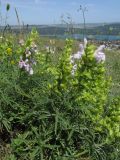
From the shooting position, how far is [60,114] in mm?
5012

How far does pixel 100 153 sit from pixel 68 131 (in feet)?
1.70

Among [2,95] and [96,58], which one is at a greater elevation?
[96,58]

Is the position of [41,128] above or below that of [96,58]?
below

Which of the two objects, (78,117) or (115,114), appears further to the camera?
(115,114)

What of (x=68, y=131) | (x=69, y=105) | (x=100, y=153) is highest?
(x=69, y=105)

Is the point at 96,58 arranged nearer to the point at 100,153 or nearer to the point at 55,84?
the point at 55,84

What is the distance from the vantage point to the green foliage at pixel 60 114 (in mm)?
5078

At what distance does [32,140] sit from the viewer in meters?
5.16

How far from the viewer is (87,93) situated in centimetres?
510

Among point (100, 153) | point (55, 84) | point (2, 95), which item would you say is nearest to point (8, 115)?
point (2, 95)

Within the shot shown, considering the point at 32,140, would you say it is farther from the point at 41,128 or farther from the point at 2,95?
the point at 2,95

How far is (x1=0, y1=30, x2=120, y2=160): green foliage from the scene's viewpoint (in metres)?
5.08

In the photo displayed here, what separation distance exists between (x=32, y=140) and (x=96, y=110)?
2.69 ft

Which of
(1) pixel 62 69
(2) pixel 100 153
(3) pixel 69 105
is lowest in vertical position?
(2) pixel 100 153
